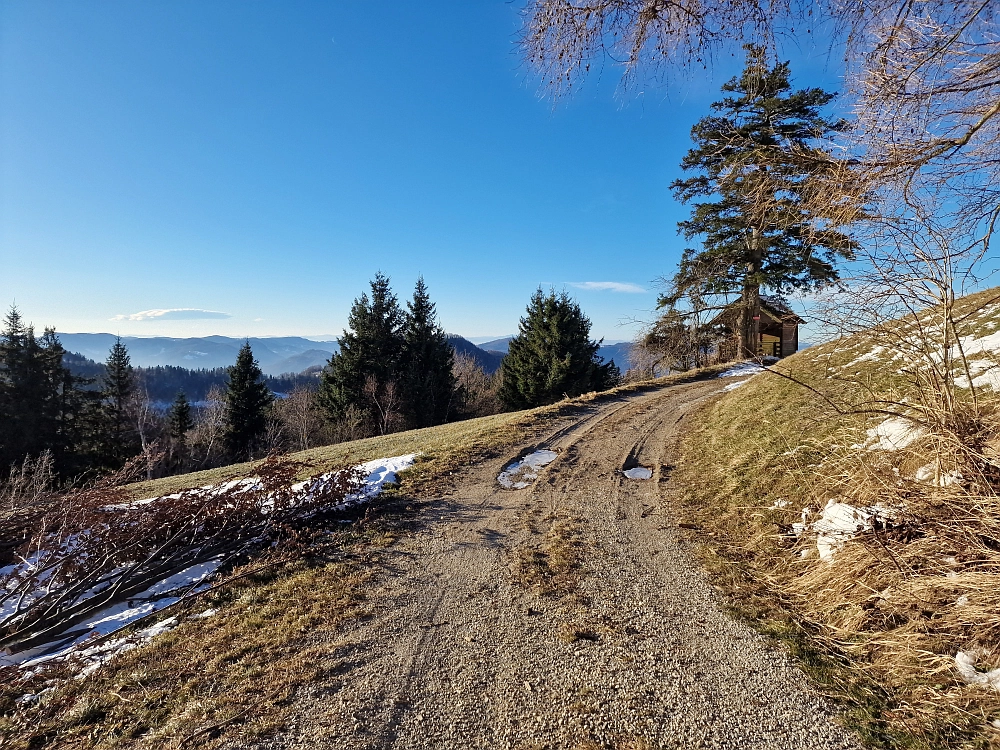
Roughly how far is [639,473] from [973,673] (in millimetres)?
4471

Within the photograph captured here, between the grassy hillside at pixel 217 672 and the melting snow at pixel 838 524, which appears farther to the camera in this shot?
the melting snow at pixel 838 524

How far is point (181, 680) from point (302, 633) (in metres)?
0.78

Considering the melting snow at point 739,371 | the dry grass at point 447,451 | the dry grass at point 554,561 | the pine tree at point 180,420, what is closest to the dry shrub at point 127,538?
the dry grass at point 447,451

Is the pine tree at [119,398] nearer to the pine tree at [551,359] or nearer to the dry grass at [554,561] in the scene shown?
the pine tree at [551,359]

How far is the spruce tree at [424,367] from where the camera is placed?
2767cm

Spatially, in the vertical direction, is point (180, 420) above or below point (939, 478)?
below

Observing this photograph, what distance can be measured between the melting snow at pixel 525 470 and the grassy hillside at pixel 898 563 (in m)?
2.84

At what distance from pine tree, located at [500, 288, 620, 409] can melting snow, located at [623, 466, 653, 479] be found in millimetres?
18016

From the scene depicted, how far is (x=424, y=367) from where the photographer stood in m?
29.3

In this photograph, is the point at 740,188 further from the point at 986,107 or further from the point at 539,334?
the point at 539,334

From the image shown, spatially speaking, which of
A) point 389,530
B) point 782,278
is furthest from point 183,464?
point 782,278

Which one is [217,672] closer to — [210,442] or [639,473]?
[639,473]

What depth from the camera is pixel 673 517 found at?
5234 mm

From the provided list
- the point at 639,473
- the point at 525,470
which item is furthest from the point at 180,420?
the point at 639,473
